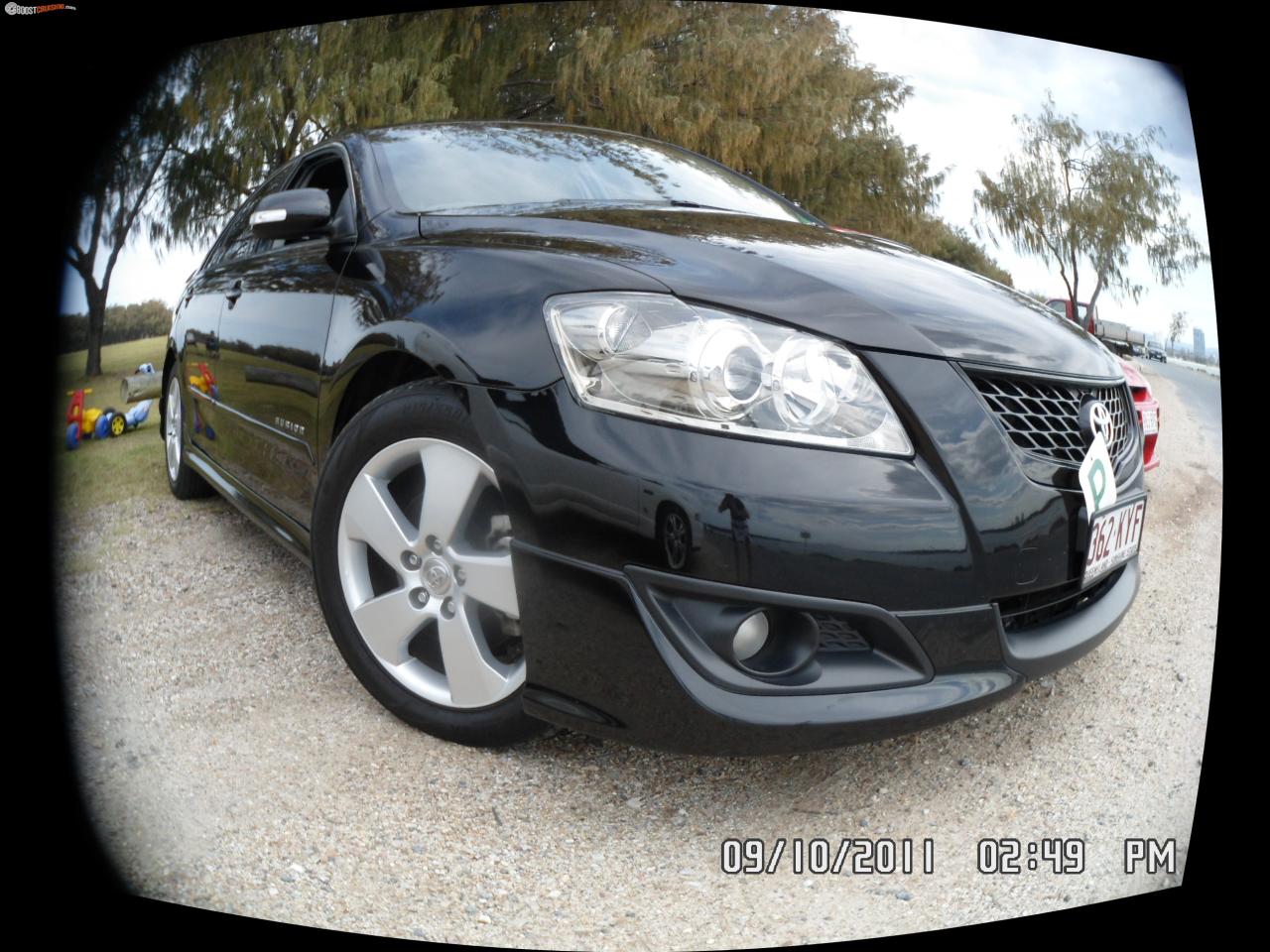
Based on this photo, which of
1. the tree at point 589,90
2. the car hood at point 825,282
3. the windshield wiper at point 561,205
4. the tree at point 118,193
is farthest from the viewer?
the tree at point 589,90

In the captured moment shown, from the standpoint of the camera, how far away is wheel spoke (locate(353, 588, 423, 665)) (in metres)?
1.58

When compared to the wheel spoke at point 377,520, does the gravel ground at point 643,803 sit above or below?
below

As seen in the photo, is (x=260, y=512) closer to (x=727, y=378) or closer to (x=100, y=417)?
(x=100, y=417)

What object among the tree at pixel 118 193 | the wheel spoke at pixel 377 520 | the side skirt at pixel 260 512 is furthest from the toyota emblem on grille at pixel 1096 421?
the tree at pixel 118 193

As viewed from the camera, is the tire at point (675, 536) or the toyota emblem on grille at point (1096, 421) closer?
the tire at point (675, 536)

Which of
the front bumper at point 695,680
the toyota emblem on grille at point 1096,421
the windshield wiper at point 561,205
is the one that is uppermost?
the windshield wiper at point 561,205

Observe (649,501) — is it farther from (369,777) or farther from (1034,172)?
(1034,172)

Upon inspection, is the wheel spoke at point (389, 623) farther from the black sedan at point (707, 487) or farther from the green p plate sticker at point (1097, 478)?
the green p plate sticker at point (1097, 478)

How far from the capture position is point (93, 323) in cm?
203

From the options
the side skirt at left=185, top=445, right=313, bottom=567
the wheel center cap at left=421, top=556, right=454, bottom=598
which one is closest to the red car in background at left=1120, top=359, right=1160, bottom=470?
the wheel center cap at left=421, top=556, right=454, bottom=598

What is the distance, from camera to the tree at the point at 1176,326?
1.49 m

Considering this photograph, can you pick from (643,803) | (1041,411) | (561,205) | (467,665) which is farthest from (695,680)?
(561,205)

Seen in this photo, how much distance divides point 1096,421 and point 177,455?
3.18m
